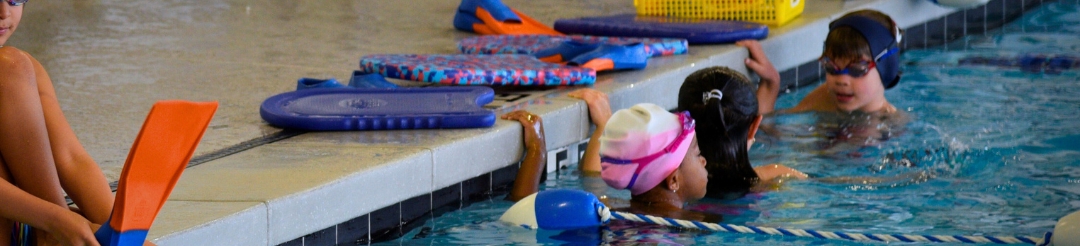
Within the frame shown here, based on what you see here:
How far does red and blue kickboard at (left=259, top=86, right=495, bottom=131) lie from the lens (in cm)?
415

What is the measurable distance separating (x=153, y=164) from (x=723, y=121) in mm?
2306

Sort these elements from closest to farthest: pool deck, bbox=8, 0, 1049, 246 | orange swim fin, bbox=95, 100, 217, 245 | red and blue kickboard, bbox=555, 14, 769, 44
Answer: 1. orange swim fin, bbox=95, 100, 217, 245
2. pool deck, bbox=8, 0, 1049, 246
3. red and blue kickboard, bbox=555, 14, 769, 44

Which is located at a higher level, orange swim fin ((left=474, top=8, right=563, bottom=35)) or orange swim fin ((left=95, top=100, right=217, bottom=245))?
orange swim fin ((left=95, top=100, right=217, bottom=245))

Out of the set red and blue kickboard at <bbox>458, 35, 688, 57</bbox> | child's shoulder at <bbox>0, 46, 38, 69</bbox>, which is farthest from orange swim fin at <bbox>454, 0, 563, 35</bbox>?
child's shoulder at <bbox>0, 46, 38, 69</bbox>

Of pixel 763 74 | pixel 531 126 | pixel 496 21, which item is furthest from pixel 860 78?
pixel 496 21

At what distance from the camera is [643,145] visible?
3.76 meters

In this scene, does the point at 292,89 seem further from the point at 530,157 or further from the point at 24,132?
the point at 24,132

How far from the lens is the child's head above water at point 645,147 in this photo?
3.76m

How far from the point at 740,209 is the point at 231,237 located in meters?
1.72

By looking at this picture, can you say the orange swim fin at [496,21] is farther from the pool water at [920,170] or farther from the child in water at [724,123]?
the child in water at [724,123]

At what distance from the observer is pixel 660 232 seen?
12.2 feet

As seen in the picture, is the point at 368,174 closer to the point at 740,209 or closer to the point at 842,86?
the point at 740,209

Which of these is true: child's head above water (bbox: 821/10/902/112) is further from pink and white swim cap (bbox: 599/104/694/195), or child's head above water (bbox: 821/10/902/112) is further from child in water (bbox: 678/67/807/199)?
pink and white swim cap (bbox: 599/104/694/195)

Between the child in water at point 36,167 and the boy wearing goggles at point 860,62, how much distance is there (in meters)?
3.71
